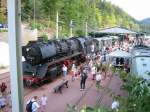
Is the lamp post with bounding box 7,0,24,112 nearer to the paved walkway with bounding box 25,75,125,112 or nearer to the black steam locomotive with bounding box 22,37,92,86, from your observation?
the paved walkway with bounding box 25,75,125,112

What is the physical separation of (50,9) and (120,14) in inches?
2739

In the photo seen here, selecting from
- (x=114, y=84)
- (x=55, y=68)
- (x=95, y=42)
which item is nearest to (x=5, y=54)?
(x=55, y=68)

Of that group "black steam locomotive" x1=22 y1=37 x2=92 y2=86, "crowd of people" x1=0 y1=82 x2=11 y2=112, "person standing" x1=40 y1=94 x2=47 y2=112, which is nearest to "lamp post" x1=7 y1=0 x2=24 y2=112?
"crowd of people" x1=0 y1=82 x2=11 y2=112

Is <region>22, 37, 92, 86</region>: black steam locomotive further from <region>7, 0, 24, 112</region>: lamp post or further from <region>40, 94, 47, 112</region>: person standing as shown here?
<region>7, 0, 24, 112</region>: lamp post

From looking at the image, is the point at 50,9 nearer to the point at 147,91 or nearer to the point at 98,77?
the point at 98,77

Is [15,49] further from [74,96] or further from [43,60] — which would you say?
[43,60]

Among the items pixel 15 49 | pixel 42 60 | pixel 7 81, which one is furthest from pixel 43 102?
pixel 7 81

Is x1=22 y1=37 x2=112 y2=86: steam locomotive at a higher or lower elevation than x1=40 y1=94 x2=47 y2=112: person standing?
higher

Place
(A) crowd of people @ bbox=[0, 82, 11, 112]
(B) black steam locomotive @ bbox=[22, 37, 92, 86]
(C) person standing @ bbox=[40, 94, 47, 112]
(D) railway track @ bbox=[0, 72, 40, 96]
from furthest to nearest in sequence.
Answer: (B) black steam locomotive @ bbox=[22, 37, 92, 86], (D) railway track @ bbox=[0, 72, 40, 96], (C) person standing @ bbox=[40, 94, 47, 112], (A) crowd of people @ bbox=[0, 82, 11, 112]

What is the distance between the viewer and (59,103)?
2155 centimetres

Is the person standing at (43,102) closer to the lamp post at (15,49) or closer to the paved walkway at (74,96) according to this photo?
the paved walkway at (74,96)

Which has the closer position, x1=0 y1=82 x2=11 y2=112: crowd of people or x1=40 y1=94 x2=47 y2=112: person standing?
x1=0 y1=82 x2=11 y2=112: crowd of people

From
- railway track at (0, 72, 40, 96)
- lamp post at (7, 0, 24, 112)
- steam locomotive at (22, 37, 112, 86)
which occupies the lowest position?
railway track at (0, 72, 40, 96)

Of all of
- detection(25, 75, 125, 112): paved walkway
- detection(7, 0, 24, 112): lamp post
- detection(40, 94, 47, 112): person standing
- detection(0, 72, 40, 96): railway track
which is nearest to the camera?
detection(7, 0, 24, 112): lamp post
